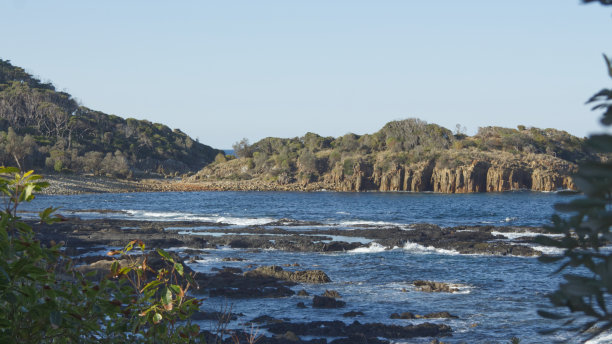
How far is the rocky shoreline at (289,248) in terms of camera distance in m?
13.5

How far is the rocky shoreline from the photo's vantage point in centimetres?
1352

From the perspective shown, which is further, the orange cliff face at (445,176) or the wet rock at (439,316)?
the orange cliff face at (445,176)

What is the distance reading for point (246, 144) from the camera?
105 meters

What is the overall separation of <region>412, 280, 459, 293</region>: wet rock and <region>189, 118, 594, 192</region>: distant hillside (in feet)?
172

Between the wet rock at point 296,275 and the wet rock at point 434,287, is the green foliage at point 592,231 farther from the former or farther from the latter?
the wet rock at point 296,275

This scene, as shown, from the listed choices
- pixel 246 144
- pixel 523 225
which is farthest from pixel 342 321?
pixel 246 144

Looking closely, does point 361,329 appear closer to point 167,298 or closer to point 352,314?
point 352,314

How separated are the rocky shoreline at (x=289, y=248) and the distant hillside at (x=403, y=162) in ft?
128

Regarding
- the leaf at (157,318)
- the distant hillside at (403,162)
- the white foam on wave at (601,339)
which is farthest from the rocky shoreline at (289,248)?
the distant hillside at (403,162)

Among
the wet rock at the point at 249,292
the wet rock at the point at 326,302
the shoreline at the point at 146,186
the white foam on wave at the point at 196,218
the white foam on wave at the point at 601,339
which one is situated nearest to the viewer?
the white foam on wave at the point at 601,339

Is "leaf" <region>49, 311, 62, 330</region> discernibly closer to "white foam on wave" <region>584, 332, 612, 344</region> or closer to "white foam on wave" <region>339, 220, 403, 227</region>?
"white foam on wave" <region>584, 332, 612, 344</region>

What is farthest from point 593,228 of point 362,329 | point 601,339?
point 601,339

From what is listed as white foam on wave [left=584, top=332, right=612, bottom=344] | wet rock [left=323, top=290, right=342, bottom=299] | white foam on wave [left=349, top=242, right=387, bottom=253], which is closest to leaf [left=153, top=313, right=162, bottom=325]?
white foam on wave [left=584, top=332, right=612, bottom=344]

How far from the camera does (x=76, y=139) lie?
319ft
